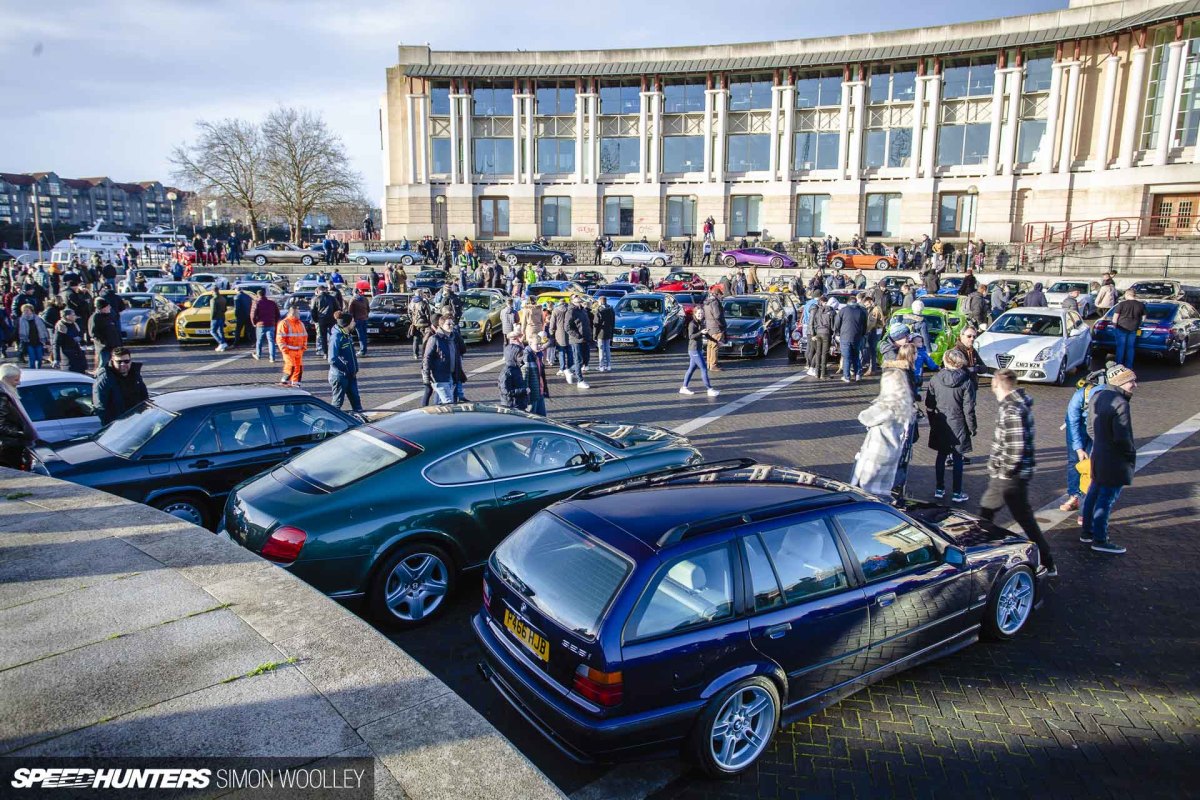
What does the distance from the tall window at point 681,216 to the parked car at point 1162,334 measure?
116 feet

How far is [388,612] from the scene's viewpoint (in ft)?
19.2

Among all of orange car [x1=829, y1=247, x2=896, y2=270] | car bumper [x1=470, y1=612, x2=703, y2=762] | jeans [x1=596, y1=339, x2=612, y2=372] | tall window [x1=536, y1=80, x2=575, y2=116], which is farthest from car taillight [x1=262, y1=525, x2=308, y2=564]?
tall window [x1=536, y1=80, x2=575, y2=116]

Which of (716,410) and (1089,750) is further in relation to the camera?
(716,410)

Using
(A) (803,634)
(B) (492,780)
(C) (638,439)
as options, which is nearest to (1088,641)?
(A) (803,634)

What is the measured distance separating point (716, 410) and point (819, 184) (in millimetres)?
40140

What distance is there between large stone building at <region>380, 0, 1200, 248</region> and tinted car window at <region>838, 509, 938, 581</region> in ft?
144

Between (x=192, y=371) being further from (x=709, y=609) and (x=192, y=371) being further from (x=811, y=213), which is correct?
(x=811, y=213)

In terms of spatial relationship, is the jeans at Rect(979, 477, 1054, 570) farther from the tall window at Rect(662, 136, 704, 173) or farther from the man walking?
the tall window at Rect(662, 136, 704, 173)

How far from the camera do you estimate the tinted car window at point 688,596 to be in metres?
4.06

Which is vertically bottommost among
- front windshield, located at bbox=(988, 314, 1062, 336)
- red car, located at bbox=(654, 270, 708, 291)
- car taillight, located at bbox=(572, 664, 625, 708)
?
car taillight, located at bbox=(572, 664, 625, 708)

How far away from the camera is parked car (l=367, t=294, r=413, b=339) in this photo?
2225 cm

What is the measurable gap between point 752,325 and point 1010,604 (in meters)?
14.1

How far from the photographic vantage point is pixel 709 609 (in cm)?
426

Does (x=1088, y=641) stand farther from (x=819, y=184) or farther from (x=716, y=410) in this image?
(x=819, y=184)
